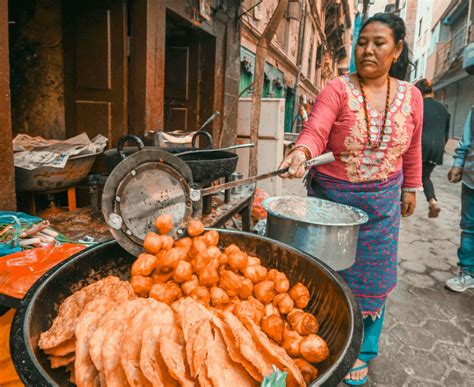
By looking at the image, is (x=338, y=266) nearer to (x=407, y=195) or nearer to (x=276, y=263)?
(x=276, y=263)

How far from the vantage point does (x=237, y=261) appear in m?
1.62

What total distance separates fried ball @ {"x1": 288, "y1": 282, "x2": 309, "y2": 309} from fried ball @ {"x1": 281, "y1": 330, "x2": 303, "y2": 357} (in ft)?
0.67

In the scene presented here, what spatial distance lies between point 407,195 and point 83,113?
4.05 meters

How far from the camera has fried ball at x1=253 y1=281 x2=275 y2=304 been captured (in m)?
1.57

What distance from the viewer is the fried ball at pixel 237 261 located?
5.34 ft

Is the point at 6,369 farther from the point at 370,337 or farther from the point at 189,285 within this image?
the point at 370,337

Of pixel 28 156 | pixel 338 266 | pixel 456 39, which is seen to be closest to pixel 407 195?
pixel 338 266

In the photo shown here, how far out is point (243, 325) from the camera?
1.27 m

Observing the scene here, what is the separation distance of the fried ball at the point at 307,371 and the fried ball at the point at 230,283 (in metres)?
0.41

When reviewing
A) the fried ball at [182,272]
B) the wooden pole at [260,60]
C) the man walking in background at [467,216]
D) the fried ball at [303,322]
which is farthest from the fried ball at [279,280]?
the wooden pole at [260,60]

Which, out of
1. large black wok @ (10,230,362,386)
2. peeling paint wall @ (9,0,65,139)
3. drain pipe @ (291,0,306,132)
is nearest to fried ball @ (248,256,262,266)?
large black wok @ (10,230,362,386)

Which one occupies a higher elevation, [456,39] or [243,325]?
[456,39]

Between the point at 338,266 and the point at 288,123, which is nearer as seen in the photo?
the point at 338,266

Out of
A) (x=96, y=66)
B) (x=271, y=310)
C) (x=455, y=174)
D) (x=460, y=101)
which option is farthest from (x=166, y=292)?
(x=460, y=101)
